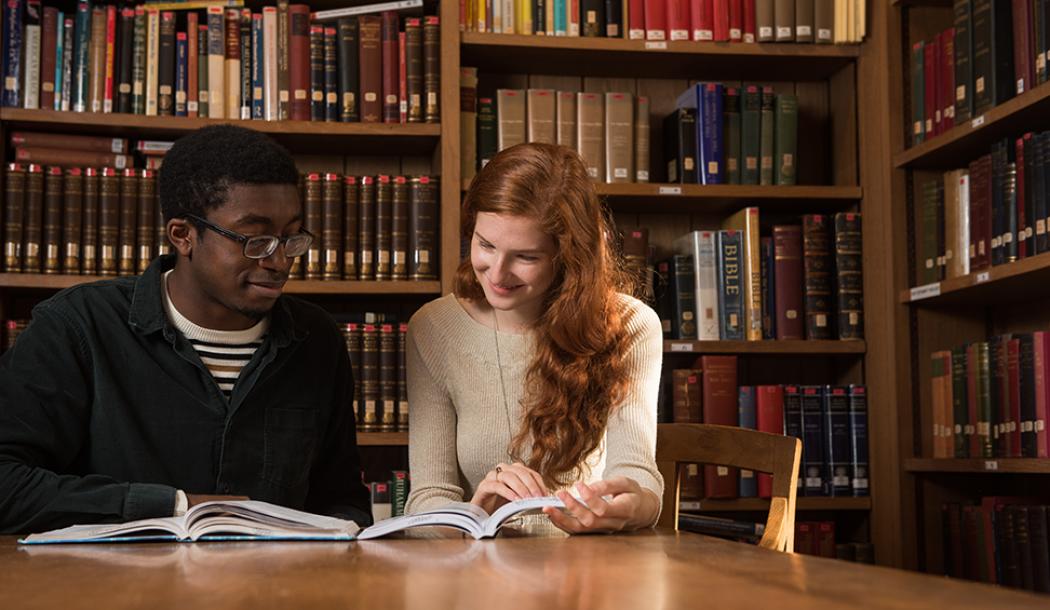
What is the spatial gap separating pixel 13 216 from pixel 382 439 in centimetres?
101

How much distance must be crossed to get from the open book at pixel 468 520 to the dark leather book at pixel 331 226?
1.52m

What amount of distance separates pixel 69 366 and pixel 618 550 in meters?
0.86

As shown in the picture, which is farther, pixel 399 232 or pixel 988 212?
pixel 399 232

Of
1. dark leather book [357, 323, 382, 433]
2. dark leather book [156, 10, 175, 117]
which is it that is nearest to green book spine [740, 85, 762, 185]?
dark leather book [357, 323, 382, 433]

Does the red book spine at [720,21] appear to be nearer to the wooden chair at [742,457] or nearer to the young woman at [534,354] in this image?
the young woman at [534,354]

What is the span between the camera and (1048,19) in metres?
2.37

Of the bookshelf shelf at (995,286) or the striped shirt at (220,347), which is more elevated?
the bookshelf shelf at (995,286)

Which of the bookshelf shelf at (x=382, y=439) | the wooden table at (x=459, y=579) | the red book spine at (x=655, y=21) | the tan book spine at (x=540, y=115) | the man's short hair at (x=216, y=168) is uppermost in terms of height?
the red book spine at (x=655, y=21)

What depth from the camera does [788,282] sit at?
296 cm

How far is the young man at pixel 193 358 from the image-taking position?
1.60 meters

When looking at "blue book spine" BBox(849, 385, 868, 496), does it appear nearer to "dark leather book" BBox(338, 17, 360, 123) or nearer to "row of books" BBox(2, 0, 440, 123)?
"row of books" BBox(2, 0, 440, 123)

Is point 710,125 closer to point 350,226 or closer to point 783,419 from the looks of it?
point 783,419

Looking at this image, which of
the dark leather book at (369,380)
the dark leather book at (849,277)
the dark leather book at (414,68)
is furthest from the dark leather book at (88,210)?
the dark leather book at (849,277)

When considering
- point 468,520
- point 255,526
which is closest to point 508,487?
point 468,520
